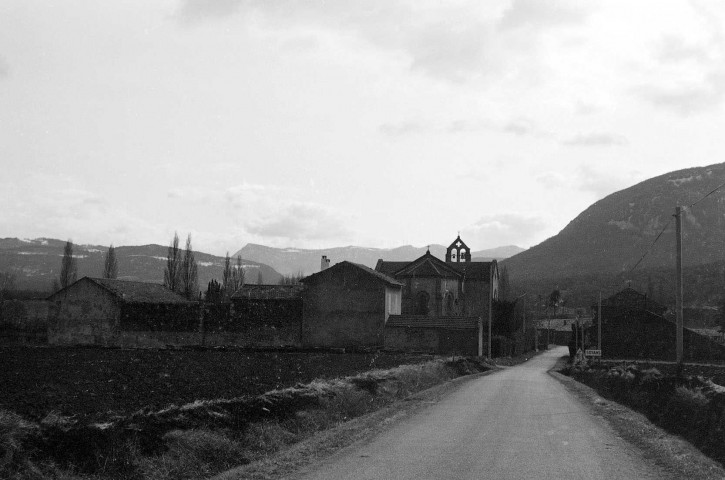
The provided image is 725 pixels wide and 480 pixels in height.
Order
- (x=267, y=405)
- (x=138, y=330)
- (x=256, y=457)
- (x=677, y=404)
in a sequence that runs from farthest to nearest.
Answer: (x=138, y=330)
(x=677, y=404)
(x=267, y=405)
(x=256, y=457)

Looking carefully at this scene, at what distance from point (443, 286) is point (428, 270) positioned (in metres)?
2.38

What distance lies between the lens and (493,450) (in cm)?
1257

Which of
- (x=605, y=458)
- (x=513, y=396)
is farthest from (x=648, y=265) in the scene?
(x=605, y=458)

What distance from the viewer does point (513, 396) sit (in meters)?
24.9

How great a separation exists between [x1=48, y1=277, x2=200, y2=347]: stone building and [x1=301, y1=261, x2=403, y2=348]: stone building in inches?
381

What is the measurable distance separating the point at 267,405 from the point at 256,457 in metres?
2.84

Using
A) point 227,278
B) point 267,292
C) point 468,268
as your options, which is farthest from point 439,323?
point 227,278

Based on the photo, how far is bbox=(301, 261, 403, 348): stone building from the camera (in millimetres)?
57375

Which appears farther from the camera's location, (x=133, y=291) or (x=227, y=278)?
(x=227, y=278)

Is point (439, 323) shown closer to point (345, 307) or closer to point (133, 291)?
point (345, 307)

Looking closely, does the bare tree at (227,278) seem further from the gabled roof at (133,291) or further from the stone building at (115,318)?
the stone building at (115,318)

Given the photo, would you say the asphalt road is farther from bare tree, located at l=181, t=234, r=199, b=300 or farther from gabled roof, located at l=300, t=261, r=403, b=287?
bare tree, located at l=181, t=234, r=199, b=300

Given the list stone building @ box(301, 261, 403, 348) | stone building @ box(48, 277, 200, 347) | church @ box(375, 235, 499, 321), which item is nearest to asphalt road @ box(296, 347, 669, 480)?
stone building @ box(301, 261, 403, 348)

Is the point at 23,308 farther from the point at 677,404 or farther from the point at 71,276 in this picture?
the point at 677,404
